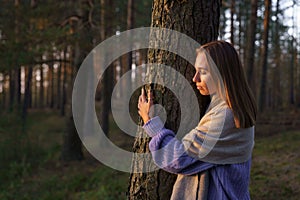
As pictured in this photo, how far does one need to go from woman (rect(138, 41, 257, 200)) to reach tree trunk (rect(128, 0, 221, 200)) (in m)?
0.40

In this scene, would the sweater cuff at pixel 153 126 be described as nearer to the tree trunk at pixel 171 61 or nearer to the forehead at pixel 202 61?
the tree trunk at pixel 171 61

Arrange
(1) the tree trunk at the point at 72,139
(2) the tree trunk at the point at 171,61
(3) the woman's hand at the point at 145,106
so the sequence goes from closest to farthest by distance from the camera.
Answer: (3) the woman's hand at the point at 145,106 → (2) the tree trunk at the point at 171,61 → (1) the tree trunk at the point at 72,139

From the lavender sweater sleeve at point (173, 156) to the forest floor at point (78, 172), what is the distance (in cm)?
468

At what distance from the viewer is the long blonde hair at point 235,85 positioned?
7.72 feet

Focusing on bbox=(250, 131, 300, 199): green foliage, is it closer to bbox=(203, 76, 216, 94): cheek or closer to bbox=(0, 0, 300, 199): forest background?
bbox=(0, 0, 300, 199): forest background

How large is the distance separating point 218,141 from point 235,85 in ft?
1.27

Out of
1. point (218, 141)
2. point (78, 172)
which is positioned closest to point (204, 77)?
point (218, 141)

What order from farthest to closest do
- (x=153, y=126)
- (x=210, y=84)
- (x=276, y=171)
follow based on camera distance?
(x=276, y=171)
(x=153, y=126)
(x=210, y=84)

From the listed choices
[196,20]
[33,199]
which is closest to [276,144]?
[33,199]

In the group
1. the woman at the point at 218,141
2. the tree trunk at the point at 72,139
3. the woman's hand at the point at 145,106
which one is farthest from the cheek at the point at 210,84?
the tree trunk at the point at 72,139

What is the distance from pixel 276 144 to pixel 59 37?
8017 mm

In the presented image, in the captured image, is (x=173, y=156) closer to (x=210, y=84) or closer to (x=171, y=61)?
(x=210, y=84)

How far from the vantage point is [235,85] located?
2.39 meters

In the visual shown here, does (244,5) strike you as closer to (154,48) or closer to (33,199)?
(33,199)
